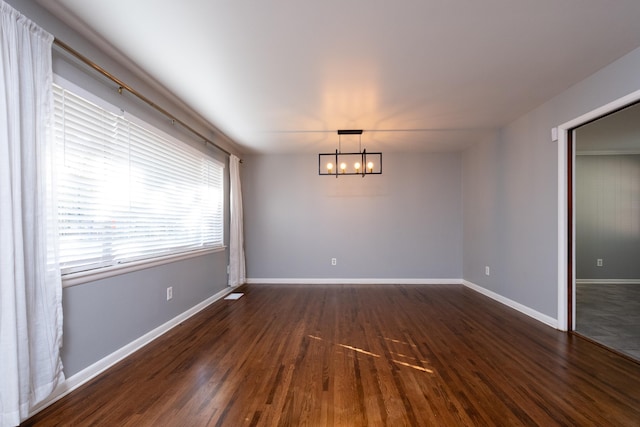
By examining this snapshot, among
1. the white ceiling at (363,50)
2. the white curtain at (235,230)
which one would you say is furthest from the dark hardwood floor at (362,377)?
the white ceiling at (363,50)

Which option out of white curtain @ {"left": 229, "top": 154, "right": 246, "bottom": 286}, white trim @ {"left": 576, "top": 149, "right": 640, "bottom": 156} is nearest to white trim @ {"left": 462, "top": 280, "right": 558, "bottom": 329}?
white trim @ {"left": 576, "top": 149, "right": 640, "bottom": 156}

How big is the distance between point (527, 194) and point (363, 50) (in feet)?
9.43

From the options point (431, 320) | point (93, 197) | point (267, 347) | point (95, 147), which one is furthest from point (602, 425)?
point (95, 147)

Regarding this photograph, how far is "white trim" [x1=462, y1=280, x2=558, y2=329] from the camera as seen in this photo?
3188mm

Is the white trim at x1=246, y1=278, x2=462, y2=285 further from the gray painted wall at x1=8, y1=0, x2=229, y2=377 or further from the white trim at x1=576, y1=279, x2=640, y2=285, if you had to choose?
the white trim at x1=576, y1=279, x2=640, y2=285

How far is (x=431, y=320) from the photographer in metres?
3.40

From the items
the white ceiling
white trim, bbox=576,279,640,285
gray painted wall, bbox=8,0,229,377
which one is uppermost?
the white ceiling

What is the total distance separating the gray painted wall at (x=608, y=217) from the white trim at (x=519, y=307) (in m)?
2.53

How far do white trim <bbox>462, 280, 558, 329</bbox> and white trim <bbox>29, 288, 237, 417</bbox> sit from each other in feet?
14.0

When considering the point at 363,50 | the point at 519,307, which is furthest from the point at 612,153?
the point at 363,50

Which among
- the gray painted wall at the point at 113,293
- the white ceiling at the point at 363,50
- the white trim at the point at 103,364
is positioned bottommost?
the white trim at the point at 103,364

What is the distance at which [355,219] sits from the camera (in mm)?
5539

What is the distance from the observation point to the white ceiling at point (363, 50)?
1.83 m

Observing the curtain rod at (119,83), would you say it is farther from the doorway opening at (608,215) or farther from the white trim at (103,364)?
the doorway opening at (608,215)
